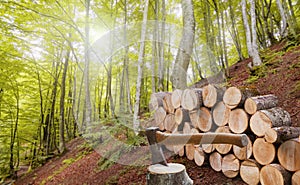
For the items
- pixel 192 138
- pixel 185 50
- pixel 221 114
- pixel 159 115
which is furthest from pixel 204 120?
pixel 185 50

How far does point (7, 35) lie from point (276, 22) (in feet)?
42.4

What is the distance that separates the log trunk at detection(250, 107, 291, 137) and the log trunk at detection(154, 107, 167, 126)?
1.70m

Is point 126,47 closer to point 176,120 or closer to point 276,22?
point 176,120

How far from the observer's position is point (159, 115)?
12.7 ft

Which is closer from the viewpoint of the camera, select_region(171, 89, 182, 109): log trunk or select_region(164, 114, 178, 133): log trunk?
select_region(171, 89, 182, 109): log trunk

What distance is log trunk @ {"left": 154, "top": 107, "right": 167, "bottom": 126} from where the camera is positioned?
377 centimetres

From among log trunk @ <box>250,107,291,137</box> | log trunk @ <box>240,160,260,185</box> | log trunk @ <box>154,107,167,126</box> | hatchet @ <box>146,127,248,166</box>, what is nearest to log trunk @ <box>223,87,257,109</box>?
log trunk @ <box>250,107,291,137</box>

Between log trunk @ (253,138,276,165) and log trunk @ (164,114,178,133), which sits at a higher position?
log trunk @ (164,114,178,133)

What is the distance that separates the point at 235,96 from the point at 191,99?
69 centimetres

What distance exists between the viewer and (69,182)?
4562 millimetres

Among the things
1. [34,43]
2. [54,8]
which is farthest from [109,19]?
[34,43]

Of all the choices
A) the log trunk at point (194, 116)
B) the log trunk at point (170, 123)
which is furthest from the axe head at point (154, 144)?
the log trunk at point (170, 123)

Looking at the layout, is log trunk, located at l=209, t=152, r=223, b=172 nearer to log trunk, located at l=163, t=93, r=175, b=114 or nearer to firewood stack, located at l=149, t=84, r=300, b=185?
firewood stack, located at l=149, t=84, r=300, b=185

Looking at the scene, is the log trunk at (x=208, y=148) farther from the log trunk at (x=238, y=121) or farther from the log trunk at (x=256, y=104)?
the log trunk at (x=256, y=104)
